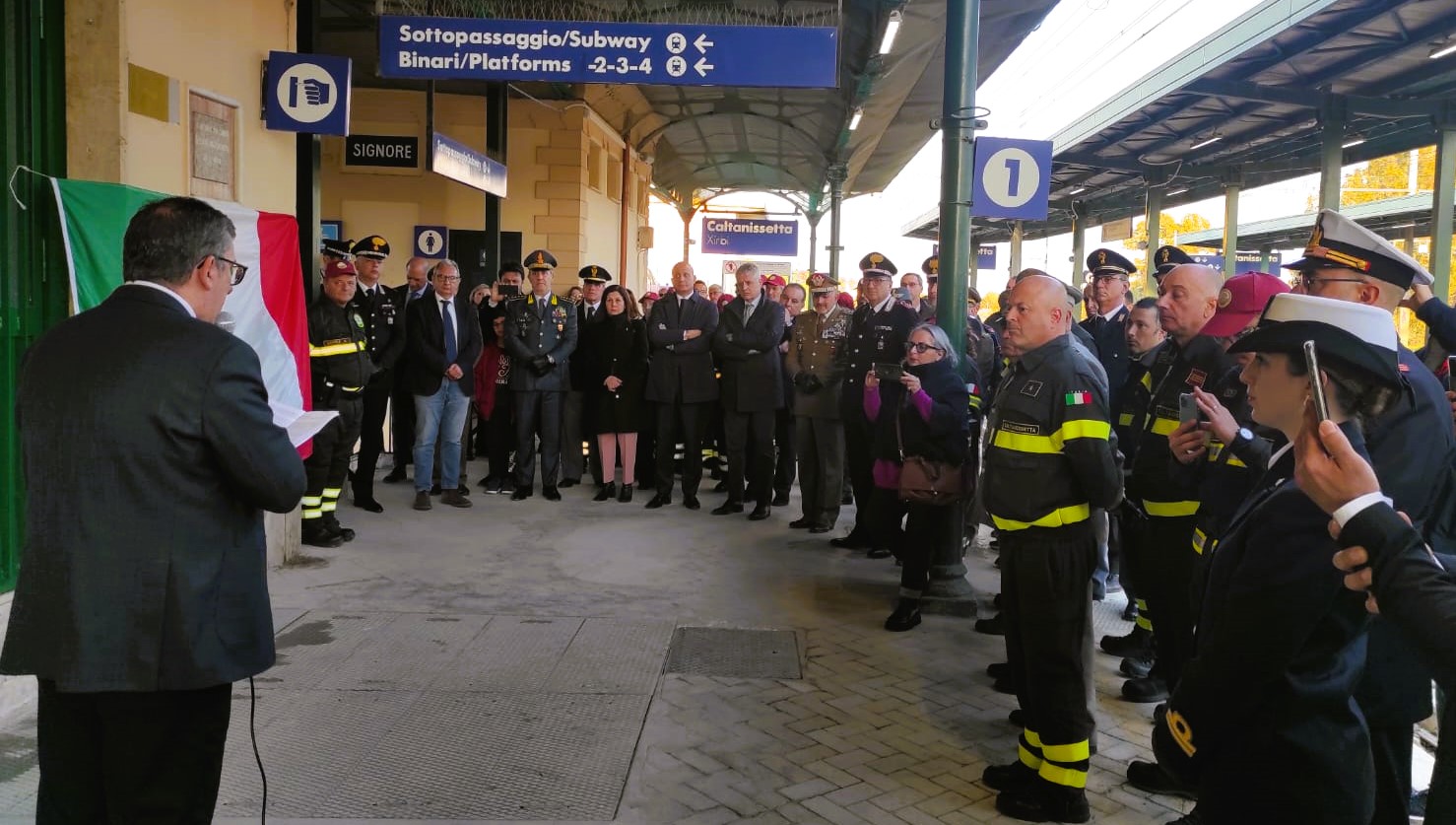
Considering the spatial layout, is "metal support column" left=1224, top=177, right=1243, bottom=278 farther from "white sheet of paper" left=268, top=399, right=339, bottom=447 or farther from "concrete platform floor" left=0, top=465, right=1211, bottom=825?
"white sheet of paper" left=268, top=399, right=339, bottom=447

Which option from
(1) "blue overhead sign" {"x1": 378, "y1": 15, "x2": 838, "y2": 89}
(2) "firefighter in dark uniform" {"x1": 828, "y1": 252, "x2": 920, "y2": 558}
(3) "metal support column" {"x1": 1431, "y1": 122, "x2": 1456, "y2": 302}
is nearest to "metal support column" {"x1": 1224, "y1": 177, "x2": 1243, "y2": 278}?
(3) "metal support column" {"x1": 1431, "y1": 122, "x2": 1456, "y2": 302}

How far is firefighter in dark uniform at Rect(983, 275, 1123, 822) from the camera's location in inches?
146

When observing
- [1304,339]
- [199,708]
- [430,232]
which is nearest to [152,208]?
[199,708]

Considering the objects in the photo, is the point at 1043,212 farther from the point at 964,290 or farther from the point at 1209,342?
the point at 1209,342

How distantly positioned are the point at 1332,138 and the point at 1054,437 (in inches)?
611

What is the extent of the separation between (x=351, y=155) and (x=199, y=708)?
1053cm

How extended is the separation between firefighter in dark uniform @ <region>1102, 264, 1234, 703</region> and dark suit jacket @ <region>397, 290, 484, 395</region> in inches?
230

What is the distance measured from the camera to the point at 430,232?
14.2m

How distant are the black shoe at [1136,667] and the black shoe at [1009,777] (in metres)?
1.50

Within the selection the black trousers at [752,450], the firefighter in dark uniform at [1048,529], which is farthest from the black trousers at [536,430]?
the firefighter in dark uniform at [1048,529]

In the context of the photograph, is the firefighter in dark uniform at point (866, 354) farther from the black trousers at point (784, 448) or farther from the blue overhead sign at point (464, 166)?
the blue overhead sign at point (464, 166)

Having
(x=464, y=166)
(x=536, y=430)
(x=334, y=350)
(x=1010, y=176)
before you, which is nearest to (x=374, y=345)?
(x=334, y=350)

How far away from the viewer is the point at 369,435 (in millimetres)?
8938

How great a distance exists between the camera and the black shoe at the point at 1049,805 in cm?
368
